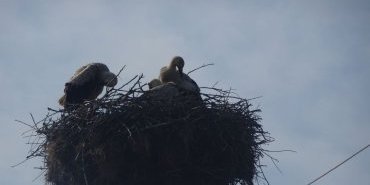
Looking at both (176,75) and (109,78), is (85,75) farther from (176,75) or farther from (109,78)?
Answer: (176,75)

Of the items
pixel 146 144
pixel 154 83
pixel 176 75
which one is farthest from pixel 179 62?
pixel 146 144

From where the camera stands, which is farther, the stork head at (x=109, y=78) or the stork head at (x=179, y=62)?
the stork head at (x=179, y=62)

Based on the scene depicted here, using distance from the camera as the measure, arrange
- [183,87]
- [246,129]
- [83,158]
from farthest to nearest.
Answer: [183,87]
[246,129]
[83,158]

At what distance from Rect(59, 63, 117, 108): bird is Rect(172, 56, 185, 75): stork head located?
36.2 inches

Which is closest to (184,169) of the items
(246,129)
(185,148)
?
(185,148)

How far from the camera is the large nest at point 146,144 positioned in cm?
808

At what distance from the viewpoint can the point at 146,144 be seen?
26.1ft

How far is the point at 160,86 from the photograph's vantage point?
358 inches

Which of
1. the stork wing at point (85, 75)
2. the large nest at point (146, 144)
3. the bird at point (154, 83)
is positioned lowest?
the large nest at point (146, 144)

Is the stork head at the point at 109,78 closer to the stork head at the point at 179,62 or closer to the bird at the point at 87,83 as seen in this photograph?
the bird at the point at 87,83

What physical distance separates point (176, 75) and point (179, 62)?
0.23 metres

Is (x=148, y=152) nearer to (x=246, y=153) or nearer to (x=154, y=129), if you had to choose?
(x=154, y=129)

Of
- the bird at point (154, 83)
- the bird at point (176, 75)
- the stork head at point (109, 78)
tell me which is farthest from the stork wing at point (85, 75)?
the bird at point (176, 75)

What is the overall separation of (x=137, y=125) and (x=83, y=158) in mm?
657
